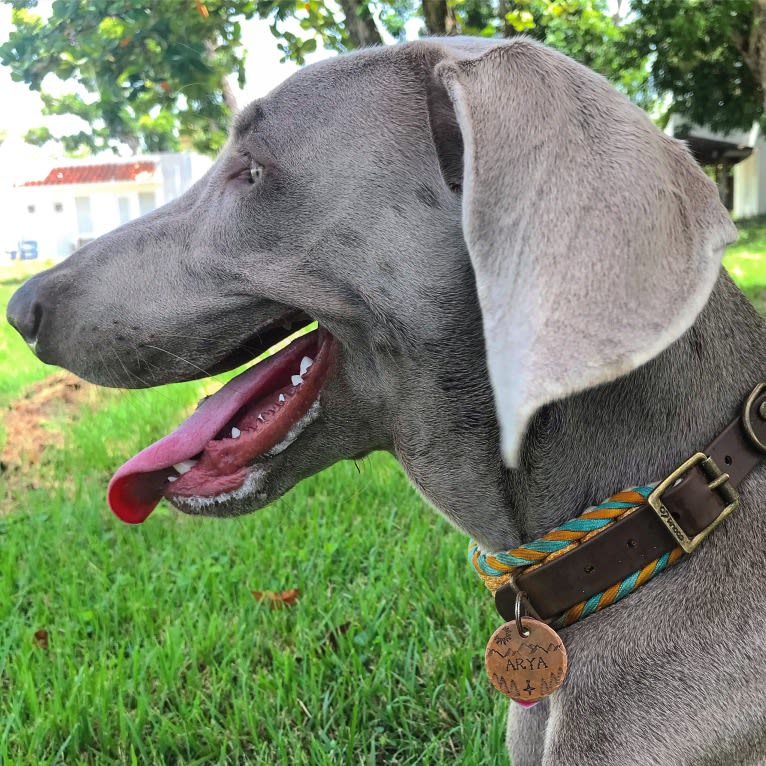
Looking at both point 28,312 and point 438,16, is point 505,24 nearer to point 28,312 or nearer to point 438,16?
point 438,16

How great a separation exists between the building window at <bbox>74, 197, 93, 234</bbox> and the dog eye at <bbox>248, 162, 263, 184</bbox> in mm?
32514

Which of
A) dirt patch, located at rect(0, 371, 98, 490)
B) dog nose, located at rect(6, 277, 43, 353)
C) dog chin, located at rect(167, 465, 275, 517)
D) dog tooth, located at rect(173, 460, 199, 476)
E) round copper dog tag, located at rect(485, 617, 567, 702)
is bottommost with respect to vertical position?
dirt patch, located at rect(0, 371, 98, 490)

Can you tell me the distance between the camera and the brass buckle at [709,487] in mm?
1291

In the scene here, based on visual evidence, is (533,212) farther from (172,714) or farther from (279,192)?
(172,714)

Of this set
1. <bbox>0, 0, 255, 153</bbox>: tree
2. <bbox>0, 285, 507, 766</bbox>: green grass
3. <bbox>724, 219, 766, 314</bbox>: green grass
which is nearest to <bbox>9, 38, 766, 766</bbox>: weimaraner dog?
<bbox>0, 285, 507, 766</bbox>: green grass

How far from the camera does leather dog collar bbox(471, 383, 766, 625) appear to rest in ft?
→ 4.25

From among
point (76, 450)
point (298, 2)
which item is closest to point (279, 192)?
point (298, 2)

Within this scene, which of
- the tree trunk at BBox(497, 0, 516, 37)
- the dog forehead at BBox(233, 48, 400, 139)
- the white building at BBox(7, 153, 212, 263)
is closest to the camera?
the dog forehead at BBox(233, 48, 400, 139)

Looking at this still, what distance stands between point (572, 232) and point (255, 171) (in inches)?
30.4

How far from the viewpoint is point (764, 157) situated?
1075 inches

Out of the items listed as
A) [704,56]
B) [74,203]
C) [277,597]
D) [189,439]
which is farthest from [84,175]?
[189,439]

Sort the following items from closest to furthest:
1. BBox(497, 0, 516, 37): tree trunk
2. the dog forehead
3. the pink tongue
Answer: the dog forehead → the pink tongue → BBox(497, 0, 516, 37): tree trunk

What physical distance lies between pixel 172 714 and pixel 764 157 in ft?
98.0

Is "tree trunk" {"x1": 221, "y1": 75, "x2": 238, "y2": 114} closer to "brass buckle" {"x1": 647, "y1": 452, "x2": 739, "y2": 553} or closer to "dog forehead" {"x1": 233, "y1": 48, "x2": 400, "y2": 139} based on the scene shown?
"dog forehead" {"x1": 233, "y1": 48, "x2": 400, "y2": 139}
